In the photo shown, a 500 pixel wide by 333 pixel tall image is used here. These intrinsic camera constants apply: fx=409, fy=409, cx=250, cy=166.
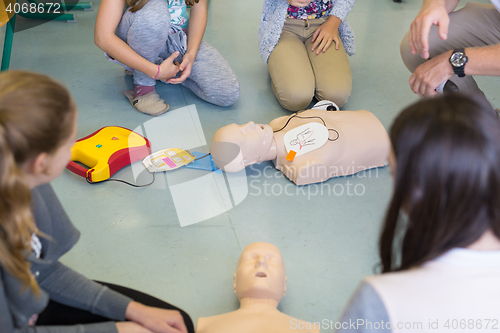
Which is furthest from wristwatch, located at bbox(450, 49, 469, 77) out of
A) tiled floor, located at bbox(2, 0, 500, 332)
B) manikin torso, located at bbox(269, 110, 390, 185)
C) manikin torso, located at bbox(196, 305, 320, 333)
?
manikin torso, located at bbox(196, 305, 320, 333)

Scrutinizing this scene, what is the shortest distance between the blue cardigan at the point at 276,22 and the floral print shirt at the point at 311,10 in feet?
0.12

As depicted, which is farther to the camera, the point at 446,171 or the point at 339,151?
the point at 339,151

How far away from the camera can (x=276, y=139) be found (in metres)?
1.62

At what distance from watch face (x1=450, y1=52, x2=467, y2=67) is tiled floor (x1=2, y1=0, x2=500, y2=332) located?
19.3 inches

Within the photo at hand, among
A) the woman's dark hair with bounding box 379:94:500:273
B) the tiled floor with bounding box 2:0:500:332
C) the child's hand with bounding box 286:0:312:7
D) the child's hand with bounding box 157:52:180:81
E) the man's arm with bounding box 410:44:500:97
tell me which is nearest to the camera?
the woman's dark hair with bounding box 379:94:500:273

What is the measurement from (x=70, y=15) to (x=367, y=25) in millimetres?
1994

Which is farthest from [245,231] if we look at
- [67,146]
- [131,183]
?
[67,146]

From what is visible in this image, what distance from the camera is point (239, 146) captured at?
60.3 inches

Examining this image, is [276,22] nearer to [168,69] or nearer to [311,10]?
[311,10]

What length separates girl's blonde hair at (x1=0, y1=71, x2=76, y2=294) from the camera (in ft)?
2.05

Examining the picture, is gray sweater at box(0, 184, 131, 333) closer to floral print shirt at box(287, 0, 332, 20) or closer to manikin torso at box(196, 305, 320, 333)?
manikin torso at box(196, 305, 320, 333)

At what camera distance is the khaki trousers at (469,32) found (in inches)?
67.1

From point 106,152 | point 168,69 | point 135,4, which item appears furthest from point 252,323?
point 135,4

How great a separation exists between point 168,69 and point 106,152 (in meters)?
0.53
